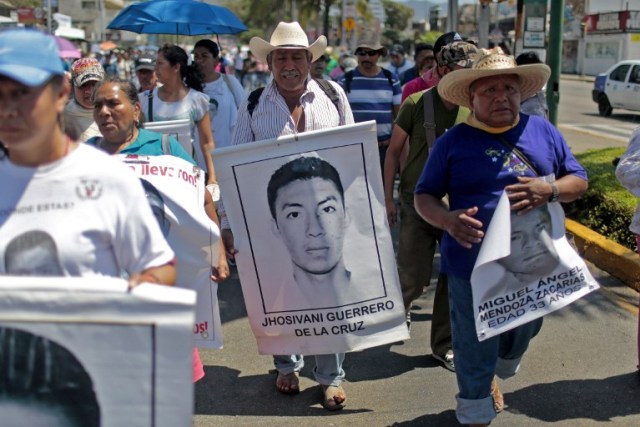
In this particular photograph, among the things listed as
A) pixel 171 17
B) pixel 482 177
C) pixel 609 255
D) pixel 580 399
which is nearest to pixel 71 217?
pixel 482 177

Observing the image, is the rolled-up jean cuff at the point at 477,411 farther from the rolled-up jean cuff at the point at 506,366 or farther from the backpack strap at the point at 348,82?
the backpack strap at the point at 348,82

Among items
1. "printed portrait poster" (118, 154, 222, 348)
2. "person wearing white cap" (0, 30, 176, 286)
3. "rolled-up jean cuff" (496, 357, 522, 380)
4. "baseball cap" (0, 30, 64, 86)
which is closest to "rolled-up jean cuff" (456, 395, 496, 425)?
"rolled-up jean cuff" (496, 357, 522, 380)

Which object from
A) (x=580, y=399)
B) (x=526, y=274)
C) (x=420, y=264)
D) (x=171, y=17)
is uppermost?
(x=171, y=17)

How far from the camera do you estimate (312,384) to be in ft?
15.7

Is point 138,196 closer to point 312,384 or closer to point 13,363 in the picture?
point 13,363

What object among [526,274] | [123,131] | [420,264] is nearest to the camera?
[526,274]

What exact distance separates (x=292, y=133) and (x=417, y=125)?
0.94 meters

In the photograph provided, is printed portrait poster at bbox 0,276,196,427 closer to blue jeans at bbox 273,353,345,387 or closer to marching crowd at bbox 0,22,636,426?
marching crowd at bbox 0,22,636,426

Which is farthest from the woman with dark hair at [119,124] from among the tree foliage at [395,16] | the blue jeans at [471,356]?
the tree foliage at [395,16]

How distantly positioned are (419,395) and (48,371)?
2.68 meters

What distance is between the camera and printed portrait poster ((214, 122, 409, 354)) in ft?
13.4

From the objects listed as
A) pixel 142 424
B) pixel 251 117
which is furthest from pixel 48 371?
pixel 251 117

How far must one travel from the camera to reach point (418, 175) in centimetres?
494

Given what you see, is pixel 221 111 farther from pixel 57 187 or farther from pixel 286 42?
pixel 57 187
